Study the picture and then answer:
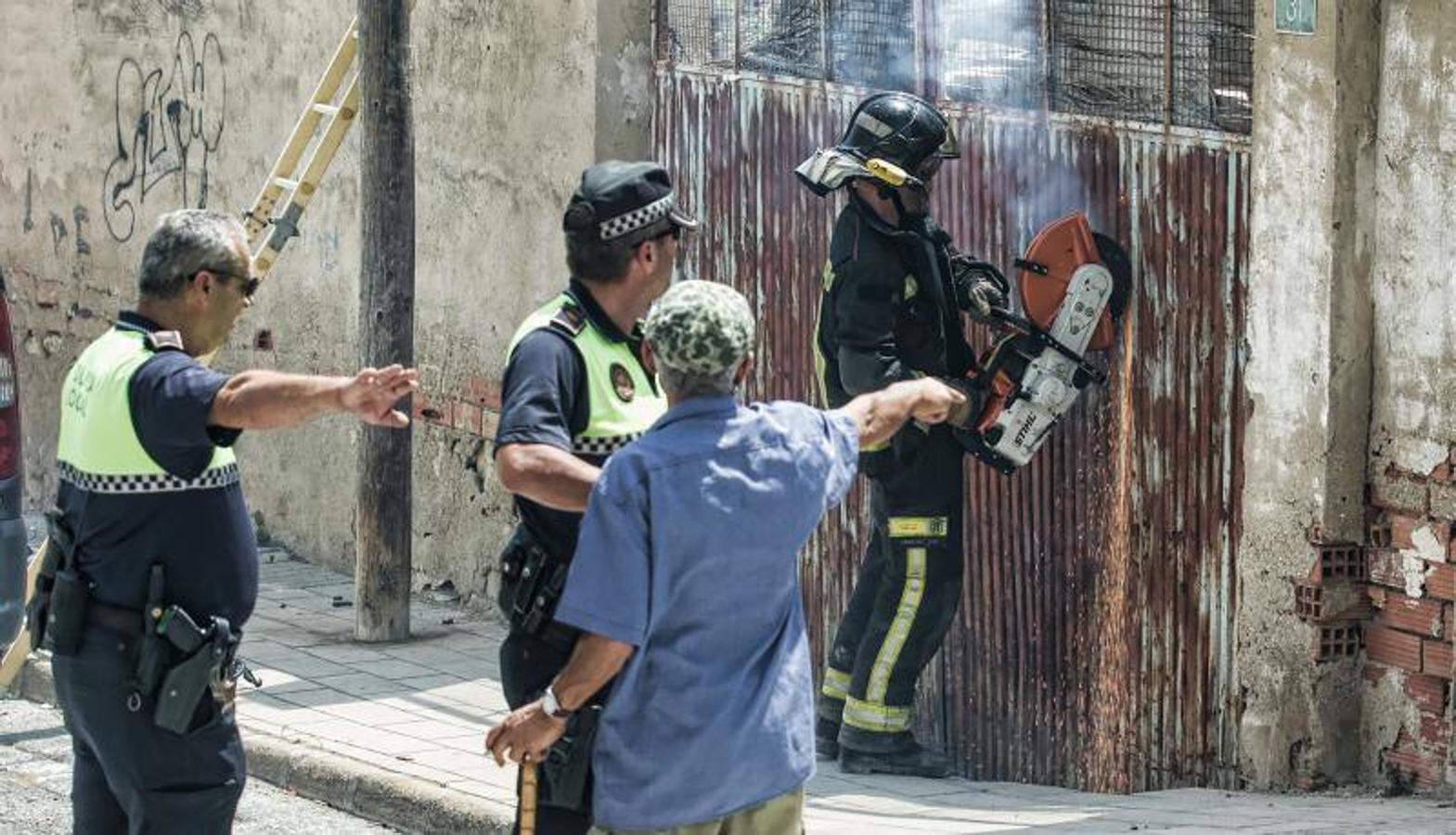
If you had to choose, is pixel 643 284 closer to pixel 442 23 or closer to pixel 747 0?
pixel 747 0

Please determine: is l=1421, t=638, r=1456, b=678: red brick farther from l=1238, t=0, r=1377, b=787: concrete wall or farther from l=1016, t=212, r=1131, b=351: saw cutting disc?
l=1016, t=212, r=1131, b=351: saw cutting disc

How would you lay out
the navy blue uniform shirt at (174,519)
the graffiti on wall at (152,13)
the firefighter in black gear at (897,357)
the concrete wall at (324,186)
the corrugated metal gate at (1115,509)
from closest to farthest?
the navy blue uniform shirt at (174,519), the corrugated metal gate at (1115,509), the firefighter in black gear at (897,357), the concrete wall at (324,186), the graffiti on wall at (152,13)

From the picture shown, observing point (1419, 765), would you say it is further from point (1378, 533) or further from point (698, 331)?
point (698, 331)

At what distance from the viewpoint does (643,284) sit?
524cm

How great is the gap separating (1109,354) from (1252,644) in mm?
982

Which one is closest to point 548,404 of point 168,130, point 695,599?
point 695,599

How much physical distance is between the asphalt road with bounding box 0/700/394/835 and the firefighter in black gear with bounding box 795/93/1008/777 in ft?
5.19

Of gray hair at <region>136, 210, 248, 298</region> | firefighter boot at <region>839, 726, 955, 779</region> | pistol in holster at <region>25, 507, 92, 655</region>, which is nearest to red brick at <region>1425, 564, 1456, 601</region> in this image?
firefighter boot at <region>839, 726, 955, 779</region>

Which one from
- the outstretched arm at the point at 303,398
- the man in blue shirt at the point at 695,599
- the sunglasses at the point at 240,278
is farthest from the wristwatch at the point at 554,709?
the sunglasses at the point at 240,278

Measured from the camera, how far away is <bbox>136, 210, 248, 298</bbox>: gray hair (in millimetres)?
5520

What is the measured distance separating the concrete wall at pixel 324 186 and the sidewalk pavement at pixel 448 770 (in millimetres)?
872

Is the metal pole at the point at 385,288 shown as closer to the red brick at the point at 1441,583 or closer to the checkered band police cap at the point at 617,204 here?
the red brick at the point at 1441,583

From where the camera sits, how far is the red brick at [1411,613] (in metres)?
6.93

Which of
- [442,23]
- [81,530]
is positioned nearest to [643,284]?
[81,530]
